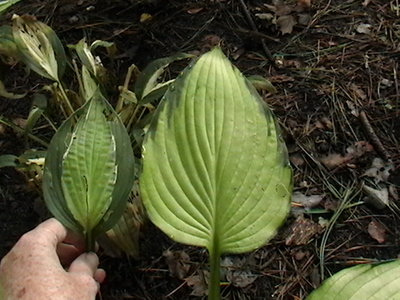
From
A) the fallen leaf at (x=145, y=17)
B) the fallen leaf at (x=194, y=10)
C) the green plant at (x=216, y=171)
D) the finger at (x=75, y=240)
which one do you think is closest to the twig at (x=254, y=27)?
the fallen leaf at (x=194, y=10)

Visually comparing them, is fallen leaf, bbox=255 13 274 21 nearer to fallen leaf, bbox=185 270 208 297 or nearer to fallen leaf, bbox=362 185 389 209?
fallen leaf, bbox=362 185 389 209

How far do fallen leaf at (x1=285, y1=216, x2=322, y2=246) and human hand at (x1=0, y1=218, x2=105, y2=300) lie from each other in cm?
47

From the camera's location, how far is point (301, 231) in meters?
1.41

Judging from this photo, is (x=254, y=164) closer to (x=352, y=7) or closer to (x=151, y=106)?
(x=151, y=106)

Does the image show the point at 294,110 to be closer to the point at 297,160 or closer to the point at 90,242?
the point at 297,160

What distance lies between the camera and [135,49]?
1.74 m

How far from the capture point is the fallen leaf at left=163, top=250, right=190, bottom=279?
4.50 ft

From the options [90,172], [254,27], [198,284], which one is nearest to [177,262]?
[198,284]

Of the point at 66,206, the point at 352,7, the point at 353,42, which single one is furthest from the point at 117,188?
the point at 352,7

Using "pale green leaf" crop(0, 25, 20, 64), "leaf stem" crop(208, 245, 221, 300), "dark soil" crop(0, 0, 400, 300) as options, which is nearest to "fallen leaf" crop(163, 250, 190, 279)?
"dark soil" crop(0, 0, 400, 300)

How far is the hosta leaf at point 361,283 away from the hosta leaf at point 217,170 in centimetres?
15

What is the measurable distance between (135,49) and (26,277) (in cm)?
87

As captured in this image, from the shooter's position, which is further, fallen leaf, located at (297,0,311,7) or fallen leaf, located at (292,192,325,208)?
fallen leaf, located at (297,0,311,7)

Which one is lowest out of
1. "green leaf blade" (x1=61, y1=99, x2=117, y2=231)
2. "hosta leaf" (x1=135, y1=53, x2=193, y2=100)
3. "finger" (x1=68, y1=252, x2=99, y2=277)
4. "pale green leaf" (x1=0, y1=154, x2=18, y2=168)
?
"finger" (x1=68, y1=252, x2=99, y2=277)
